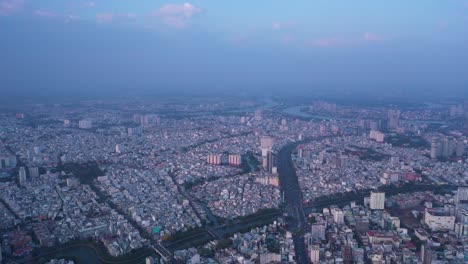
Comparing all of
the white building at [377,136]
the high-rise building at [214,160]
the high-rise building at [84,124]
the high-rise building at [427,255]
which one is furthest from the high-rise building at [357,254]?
the high-rise building at [84,124]

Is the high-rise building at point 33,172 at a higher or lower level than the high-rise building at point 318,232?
higher

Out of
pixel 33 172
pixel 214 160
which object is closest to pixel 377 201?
pixel 214 160

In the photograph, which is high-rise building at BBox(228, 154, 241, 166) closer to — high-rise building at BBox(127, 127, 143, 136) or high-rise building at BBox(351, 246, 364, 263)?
high-rise building at BBox(351, 246, 364, 263)

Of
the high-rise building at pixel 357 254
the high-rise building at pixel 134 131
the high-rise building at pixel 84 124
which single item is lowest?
the high-rise building at pixel 357 254

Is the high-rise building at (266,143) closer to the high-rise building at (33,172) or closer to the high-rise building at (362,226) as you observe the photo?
the high-rise building at (362,226)

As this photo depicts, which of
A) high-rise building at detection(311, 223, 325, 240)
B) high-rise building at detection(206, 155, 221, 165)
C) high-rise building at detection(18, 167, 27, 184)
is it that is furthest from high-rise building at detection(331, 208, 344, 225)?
high-rise building at detection(18, 167, 27, 184)

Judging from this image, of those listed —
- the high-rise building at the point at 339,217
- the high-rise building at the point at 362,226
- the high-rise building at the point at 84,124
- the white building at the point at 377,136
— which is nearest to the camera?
the high-rise building at the point at 362,226

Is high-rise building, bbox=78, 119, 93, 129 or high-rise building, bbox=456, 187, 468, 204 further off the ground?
high-rise building, bbox=78, 119, 93, 129

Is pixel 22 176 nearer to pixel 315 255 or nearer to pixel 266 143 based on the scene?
pixel 315 255

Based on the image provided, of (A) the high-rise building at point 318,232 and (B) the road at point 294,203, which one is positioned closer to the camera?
(B) the road at point 294,203
